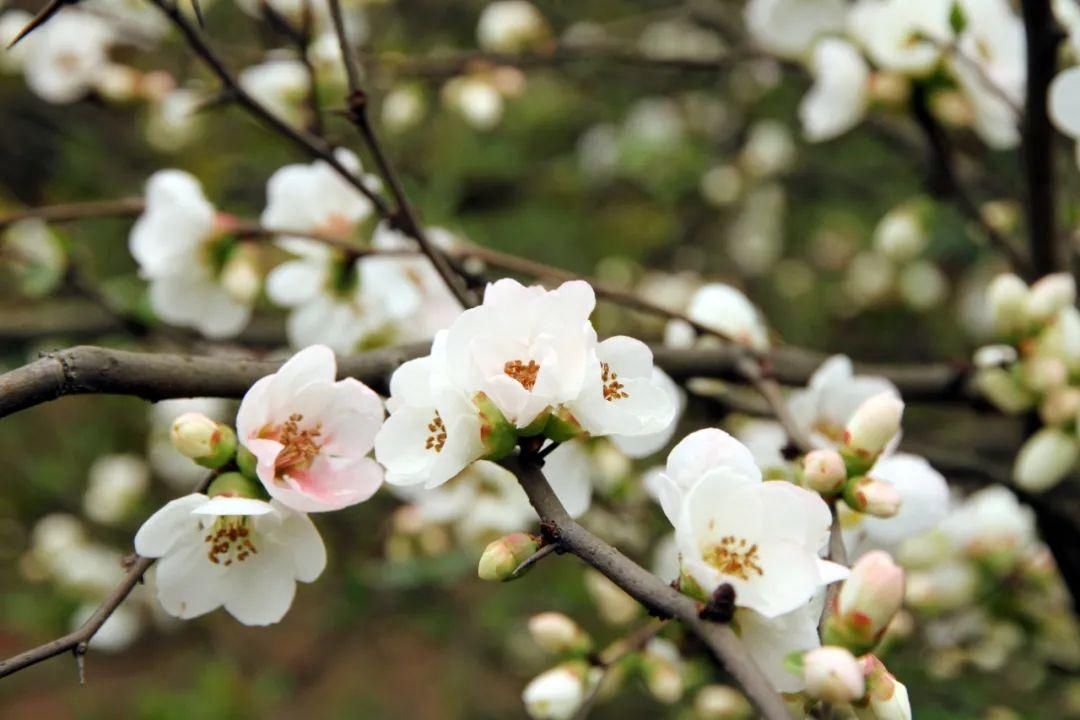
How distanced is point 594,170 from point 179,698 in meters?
1.64

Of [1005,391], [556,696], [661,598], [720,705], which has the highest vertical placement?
[661,598]

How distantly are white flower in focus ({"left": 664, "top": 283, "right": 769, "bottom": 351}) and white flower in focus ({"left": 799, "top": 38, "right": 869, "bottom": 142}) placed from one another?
11.8 inches

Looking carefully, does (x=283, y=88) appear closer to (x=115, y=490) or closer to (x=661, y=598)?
(x=661, y=598)

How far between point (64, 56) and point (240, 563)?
4.47ft

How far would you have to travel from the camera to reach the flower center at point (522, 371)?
70cm

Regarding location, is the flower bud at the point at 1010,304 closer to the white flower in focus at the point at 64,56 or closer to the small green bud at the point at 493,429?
the small green bud at the point at 493,429

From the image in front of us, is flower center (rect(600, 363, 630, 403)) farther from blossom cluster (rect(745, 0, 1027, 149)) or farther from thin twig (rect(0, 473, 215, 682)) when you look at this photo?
blossom cluster (rect(745, 0, 1027, 149))

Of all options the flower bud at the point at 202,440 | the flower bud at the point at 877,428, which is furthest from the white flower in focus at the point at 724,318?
the flower bud at the point at 202,440

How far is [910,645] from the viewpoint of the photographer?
1.65 metres

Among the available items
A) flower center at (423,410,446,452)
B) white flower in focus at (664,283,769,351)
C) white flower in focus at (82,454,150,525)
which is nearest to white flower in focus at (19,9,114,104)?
white flower in focus at (82,454,150,525)

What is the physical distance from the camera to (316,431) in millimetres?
767

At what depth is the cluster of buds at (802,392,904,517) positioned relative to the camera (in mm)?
763

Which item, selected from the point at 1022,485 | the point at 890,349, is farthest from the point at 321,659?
the point at 1022,485

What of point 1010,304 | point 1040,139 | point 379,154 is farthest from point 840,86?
point 379,154
